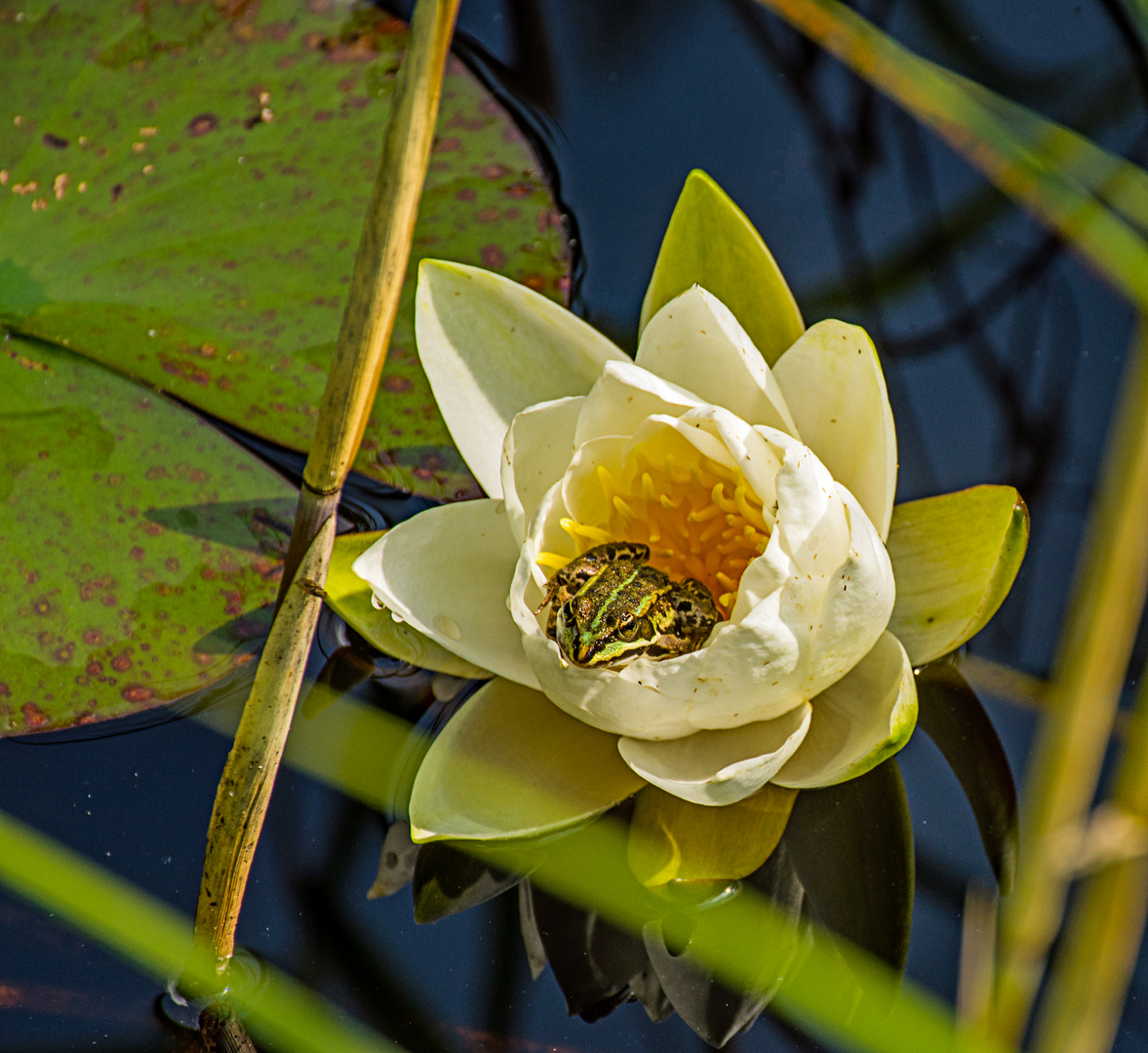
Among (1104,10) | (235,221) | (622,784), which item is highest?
(1104,10)

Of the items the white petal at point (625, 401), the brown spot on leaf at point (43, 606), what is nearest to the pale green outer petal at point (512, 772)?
the white petal at point (625, 401)

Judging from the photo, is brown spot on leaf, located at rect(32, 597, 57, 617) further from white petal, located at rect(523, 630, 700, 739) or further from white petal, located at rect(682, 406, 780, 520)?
white petal, located at rect(682, 406, 780, 520)

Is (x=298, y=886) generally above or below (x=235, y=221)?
below

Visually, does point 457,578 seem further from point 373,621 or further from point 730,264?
point 730,264

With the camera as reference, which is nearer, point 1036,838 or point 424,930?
point 1036,838

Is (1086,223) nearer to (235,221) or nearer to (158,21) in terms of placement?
(235,221)

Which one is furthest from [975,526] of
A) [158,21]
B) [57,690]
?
[158,21]
